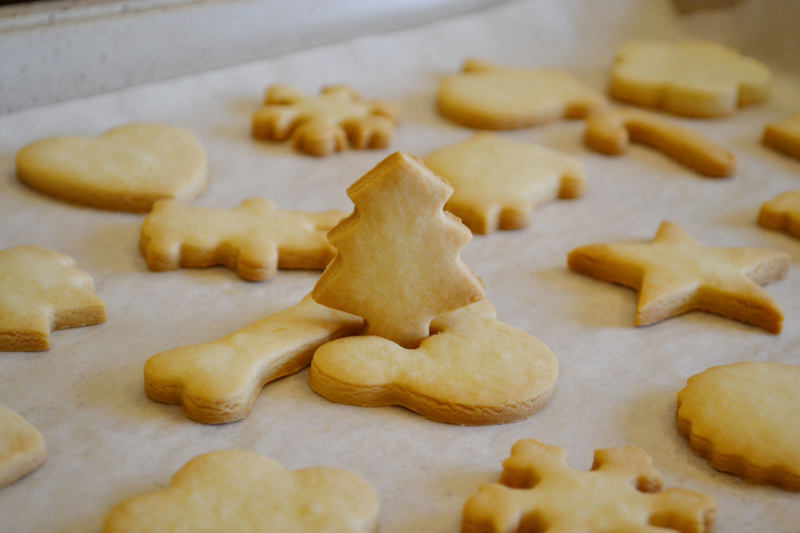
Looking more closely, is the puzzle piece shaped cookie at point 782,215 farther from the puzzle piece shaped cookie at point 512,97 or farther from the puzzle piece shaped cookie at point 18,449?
the puzzle piece shaped cookie at point 18,449

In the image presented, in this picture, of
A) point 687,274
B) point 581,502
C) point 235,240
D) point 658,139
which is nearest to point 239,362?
point 235,240

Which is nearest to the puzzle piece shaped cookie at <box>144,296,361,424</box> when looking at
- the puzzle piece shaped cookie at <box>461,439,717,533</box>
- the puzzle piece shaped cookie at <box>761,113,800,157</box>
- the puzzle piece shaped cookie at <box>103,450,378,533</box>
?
the puzzle piece shaped cookie at <box>103,450,378,533</box>

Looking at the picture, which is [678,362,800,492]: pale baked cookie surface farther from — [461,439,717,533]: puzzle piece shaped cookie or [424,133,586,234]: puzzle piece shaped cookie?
[424,133,586,234]: puzzle piece shaped cookie

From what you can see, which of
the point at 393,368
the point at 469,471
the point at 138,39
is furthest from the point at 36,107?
the point at 469,471

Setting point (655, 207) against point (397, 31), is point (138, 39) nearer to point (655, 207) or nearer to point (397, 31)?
point (397, 31)

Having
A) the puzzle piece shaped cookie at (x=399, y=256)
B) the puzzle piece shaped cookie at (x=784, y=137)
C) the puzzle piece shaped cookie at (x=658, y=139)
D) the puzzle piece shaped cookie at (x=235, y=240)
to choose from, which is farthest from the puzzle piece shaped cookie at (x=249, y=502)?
the puzzle piece shaped cookie at (x=784, y=137)

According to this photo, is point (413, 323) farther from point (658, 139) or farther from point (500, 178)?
point (658, 139)
